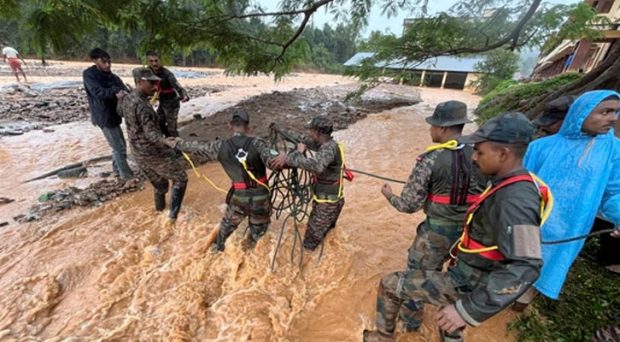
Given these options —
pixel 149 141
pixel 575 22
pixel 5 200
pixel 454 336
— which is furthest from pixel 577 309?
pixel 5 200

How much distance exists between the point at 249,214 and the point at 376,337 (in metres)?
1.76

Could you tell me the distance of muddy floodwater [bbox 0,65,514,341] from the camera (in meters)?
2.54

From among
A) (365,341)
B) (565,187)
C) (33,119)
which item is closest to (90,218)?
(365,341)

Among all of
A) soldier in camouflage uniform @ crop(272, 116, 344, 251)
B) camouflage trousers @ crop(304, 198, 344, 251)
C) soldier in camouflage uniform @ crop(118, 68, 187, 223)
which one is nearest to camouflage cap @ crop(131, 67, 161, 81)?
soldier in camouflage uniform @ crop(118, 68, 187, 223)

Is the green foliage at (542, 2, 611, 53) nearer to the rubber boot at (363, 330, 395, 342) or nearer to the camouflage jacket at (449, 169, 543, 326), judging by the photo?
the camouflage jacket at (449, 169, 543, 326)

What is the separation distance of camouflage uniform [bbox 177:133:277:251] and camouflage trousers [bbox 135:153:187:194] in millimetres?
798

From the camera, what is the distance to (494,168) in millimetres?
1491

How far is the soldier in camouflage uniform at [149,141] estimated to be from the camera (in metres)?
3.38

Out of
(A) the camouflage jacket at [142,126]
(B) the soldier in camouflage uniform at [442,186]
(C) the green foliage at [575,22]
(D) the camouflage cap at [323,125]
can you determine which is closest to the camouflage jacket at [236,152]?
(D) the camouflage cap at [323,125]

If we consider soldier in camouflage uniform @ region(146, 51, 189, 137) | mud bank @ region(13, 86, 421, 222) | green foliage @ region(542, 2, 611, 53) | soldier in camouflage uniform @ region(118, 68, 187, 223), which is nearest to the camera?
soldier in camouflage uniform @ region(118, 68, 187, 223)

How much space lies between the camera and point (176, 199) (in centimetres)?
391

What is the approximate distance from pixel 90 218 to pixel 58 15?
2.77 metres

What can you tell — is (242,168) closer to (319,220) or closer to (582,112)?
(319,220)

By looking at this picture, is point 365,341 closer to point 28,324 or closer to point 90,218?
point 28,324
